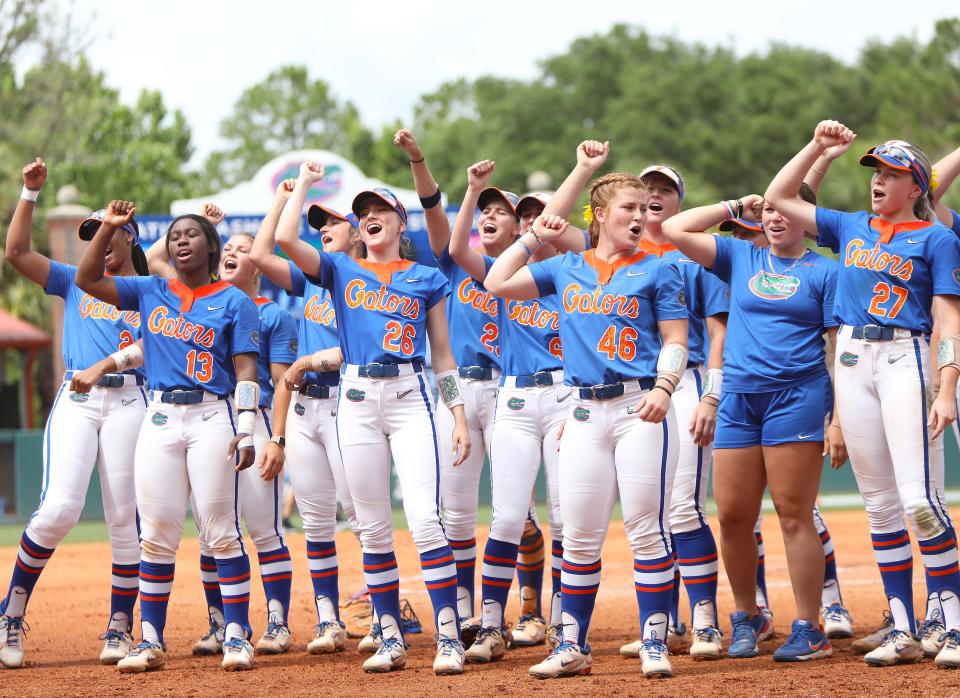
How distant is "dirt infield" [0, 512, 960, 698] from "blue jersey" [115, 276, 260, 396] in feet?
4.78

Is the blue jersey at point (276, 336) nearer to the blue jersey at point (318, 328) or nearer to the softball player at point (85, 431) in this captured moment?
the blue jersey at point (318, 328)

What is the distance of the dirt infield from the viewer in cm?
596

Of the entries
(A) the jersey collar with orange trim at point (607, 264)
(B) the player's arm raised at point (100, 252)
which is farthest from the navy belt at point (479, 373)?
(B) the player's arm raised at point (100, 252)

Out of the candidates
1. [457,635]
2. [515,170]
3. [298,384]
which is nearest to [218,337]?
[298,384]

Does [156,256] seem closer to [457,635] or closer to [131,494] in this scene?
[131,494]

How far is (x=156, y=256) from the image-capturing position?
26.3ft

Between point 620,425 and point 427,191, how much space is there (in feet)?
5.53

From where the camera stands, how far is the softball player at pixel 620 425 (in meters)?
6.19

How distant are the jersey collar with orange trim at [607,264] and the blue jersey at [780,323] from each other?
638 millimetres

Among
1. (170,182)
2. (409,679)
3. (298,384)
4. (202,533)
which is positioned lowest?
(409,679)

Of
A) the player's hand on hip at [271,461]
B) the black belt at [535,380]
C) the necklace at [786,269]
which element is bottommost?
the player's hand on hip at [271,461]

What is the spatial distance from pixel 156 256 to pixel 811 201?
3.69 metres

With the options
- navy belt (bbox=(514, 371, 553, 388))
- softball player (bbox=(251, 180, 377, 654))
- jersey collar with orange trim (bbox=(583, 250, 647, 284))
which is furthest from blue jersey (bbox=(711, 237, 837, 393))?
softball player (bbox=(251, 180, 377, 654))

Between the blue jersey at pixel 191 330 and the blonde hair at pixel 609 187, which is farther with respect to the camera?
the blue jersey at pixel 191 330
